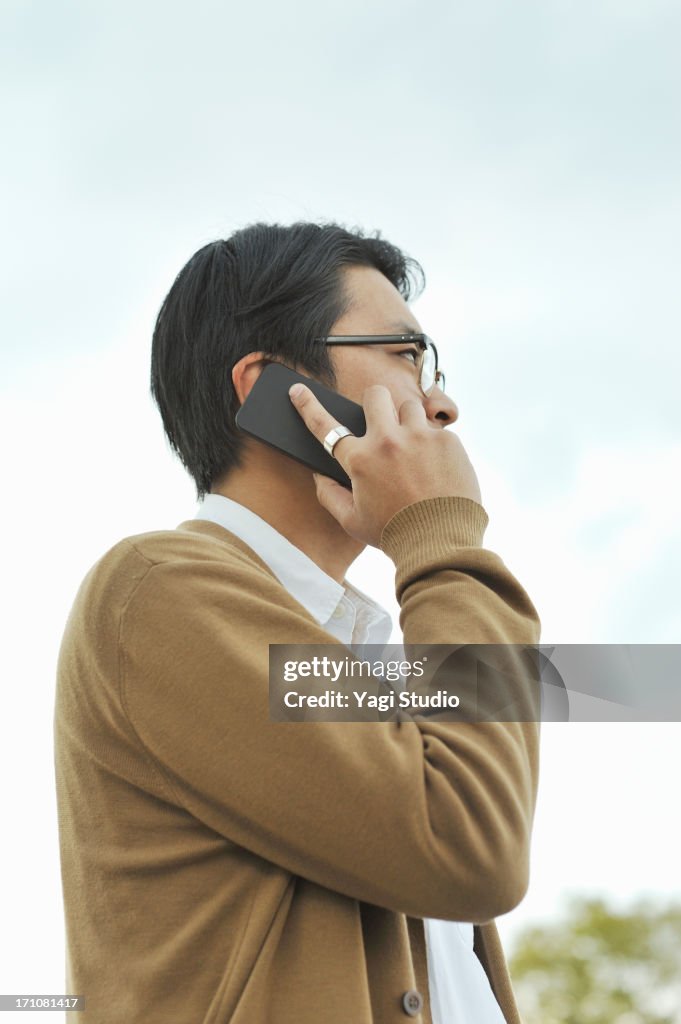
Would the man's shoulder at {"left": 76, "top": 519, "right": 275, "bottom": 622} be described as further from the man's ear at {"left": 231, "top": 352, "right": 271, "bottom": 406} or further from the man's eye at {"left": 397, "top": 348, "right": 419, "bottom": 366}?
the man's eye at {"left": 397, "top": 348, "right": 419, "bottom": 366}

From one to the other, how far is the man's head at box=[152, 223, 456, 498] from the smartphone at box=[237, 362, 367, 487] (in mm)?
116

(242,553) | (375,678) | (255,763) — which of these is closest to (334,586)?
(242,553)

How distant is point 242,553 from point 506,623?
0.60 meters

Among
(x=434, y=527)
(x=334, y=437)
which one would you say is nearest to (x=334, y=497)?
(x=334, y=437)

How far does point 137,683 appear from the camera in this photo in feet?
6.11

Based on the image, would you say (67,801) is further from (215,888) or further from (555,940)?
(555,940)

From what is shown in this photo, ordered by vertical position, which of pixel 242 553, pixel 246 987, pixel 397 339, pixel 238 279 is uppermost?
pixel 238 279

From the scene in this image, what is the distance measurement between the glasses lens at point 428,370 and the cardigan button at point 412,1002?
55.3 inches

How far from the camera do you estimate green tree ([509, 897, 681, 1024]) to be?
25016mm

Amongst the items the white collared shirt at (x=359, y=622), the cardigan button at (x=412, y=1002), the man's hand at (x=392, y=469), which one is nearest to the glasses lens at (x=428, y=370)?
the man's hand at (x=392, y=469)

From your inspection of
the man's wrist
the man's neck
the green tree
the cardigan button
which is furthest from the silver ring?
the green tree

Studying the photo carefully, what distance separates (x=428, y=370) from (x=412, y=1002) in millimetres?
1529

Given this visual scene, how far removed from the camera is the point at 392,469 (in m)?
2.18

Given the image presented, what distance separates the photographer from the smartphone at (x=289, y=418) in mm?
2467
